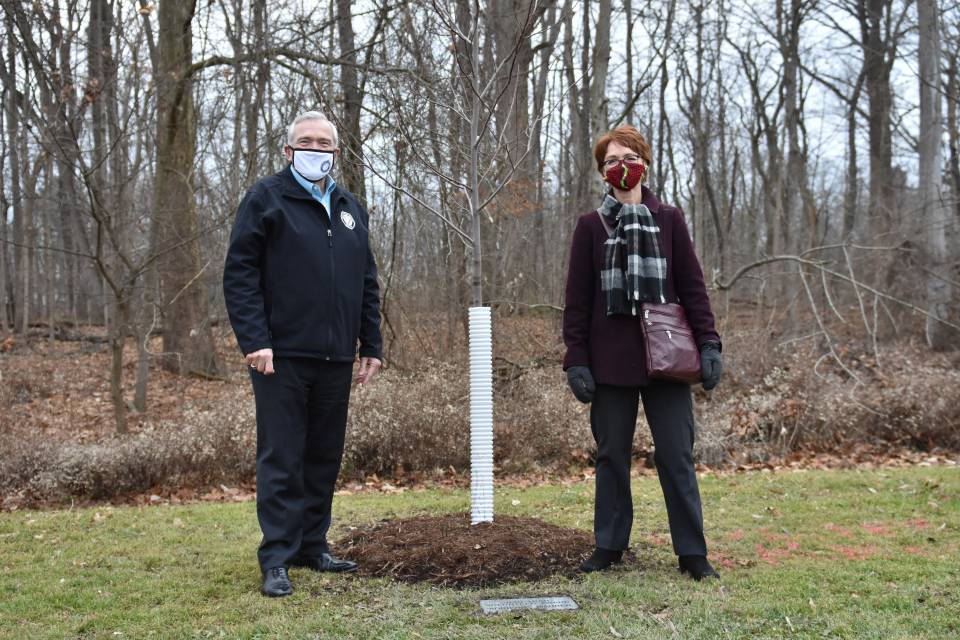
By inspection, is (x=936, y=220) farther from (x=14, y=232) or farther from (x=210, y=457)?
(x=14, y=232)

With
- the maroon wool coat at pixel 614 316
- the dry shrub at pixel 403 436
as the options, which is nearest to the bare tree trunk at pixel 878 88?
the dry shrub at pixel 403 436

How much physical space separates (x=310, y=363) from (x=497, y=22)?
5.42 m

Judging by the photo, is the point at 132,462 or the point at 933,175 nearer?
the point at 132,462

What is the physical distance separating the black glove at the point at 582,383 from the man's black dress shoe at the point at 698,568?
3.03 ft

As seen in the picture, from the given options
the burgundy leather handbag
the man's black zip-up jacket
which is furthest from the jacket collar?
the burgundy leather handbag

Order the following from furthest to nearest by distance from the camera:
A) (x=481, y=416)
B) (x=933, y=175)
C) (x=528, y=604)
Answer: (x=933, y=175) < (x=481, y=416) < (x=528, y=604)

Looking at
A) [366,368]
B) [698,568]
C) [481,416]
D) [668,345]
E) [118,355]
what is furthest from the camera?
[118,355]

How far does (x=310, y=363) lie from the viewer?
4129mm

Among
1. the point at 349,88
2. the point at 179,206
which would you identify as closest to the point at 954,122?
the point at 349,88

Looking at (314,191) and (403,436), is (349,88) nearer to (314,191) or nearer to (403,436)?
(403,436)

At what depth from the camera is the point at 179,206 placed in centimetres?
1224

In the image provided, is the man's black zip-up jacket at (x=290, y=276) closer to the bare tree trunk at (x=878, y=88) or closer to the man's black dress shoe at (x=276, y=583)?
the man's black dress shoe at (x=276, y=583)

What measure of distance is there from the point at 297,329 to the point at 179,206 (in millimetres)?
9026

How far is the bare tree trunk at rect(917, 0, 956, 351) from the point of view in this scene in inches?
601
